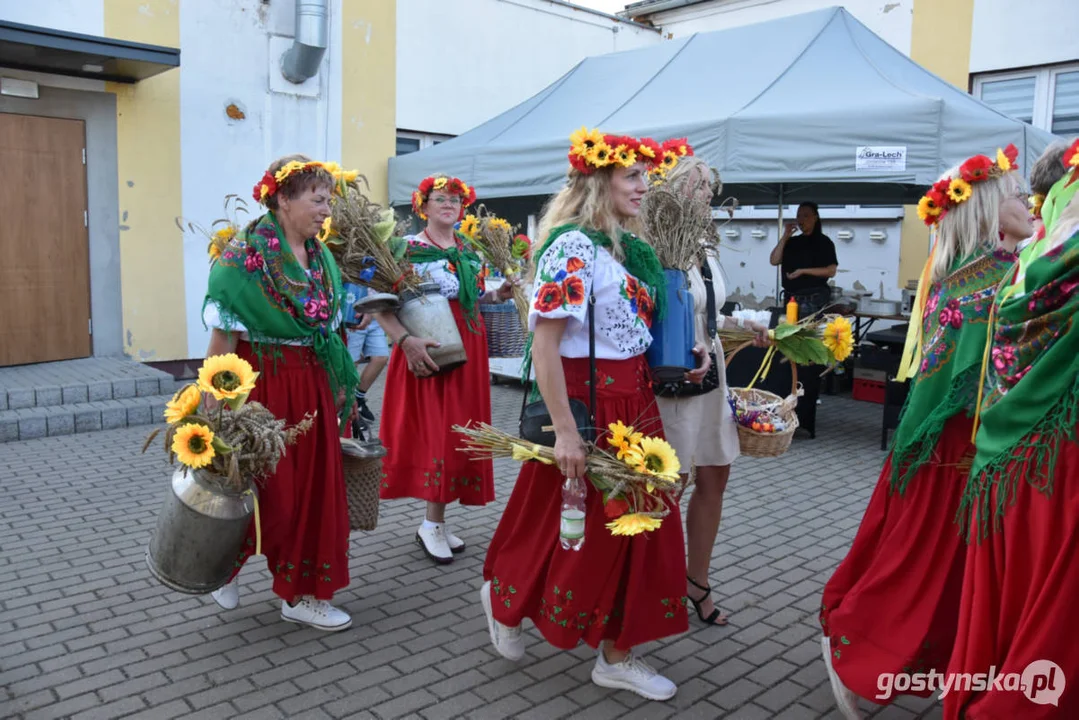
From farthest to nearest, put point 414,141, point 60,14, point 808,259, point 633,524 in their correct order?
point 414,141, point 808,259, point 60,14, point 633,524

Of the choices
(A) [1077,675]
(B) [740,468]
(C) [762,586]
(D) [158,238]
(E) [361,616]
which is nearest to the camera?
(A) [1077,675]

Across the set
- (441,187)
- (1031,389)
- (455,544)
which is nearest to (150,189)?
(441,187)

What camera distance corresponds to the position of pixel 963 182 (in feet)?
10.3

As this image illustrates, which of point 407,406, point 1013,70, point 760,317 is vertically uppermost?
point 1013,70

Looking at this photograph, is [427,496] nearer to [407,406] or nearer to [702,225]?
[407,406]

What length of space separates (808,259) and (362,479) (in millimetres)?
6434

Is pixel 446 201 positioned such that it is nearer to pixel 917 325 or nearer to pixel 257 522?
pixel 257 522

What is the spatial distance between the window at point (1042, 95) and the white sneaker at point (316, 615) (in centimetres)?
1120

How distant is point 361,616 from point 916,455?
94.9 inches

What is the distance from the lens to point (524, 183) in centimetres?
940

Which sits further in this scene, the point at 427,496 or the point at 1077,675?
the point at 427,496

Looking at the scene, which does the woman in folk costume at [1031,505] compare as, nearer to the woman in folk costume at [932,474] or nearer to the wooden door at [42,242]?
the woman in folk costume at [932,474]

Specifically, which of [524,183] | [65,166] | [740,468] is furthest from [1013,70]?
[65,166]

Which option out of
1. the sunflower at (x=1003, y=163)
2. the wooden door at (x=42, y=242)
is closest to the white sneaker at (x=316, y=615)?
the sunflower at (x=1003, y=163)
